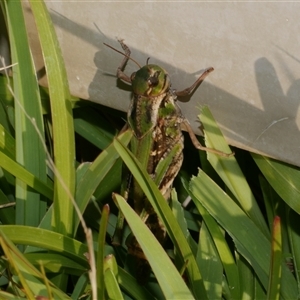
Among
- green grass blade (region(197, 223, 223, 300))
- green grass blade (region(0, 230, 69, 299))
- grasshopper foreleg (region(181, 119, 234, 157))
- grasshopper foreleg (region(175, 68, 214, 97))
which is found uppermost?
grasshopper foreleg (region(175, 68, 214, 97))

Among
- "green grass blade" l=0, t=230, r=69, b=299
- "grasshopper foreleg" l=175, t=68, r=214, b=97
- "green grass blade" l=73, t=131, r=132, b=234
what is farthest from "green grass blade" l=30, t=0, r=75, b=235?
"grasshopper foreleg" l=175, t=68, r=214, b=97

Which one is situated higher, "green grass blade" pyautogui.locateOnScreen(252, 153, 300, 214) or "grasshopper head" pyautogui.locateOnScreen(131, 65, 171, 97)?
"grasshopper head" pyautogui.locateOnScreen(131, 65, 171, 97)

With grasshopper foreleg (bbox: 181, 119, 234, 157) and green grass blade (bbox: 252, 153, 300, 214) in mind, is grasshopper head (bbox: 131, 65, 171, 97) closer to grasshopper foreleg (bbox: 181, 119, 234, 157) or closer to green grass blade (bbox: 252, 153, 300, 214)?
grasshopper foreleg (bbox: 181, 119, 234, 157)

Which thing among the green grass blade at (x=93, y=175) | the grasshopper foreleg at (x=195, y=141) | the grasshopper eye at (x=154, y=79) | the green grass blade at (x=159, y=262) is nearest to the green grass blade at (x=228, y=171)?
the grasshopper foreleg at (x=195, y=141)

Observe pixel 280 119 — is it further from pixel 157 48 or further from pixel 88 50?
pixel 88 50

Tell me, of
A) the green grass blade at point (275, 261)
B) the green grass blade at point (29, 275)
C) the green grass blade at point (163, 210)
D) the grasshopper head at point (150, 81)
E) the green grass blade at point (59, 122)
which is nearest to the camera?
the green grass blade at point (275, 261)

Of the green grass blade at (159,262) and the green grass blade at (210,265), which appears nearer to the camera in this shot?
the green grass blade at (159,262)

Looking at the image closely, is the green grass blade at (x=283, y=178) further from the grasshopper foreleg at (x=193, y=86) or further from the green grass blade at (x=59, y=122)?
the green grass blade at (x=59, y=122)

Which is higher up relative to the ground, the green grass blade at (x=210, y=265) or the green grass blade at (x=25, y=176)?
the green grass blade at (x=25, y=176)

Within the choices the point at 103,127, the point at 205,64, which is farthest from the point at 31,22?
the point at 205,64

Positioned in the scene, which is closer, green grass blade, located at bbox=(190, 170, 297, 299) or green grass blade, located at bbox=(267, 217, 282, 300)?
green grass blade, located at bbox=(267, 217, 282, 300)
